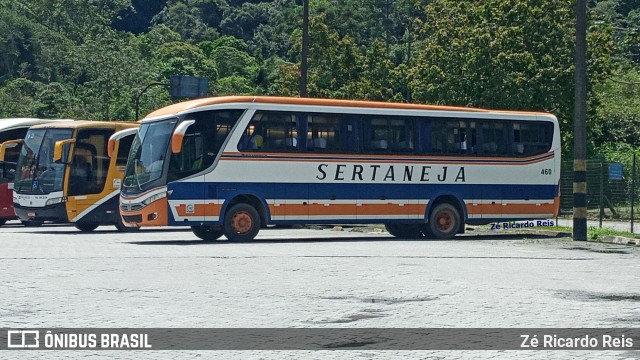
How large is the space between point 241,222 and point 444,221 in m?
5.93

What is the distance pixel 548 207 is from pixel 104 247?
1307cm

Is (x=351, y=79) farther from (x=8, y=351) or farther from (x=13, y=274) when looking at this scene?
(x=8, y=351)

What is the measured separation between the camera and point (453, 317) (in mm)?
12469

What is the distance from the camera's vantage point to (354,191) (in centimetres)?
2903

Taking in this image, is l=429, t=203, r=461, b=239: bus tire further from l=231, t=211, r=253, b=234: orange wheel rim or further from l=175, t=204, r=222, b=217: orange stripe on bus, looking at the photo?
l=175, t=204, r=222, b=217: orange stripe on bus

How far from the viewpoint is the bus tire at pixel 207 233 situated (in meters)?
28.5

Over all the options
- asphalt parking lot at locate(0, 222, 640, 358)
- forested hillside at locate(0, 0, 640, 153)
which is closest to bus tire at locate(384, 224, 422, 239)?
asphalt parking lot at locate(0, 222, 640, 358)

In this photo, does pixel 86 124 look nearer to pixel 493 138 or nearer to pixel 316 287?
pixel 493 138

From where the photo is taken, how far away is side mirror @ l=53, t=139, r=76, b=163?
110 feet

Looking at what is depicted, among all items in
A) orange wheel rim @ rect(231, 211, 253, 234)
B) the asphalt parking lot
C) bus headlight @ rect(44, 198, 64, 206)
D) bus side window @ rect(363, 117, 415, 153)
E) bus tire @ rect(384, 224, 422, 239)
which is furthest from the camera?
bus headlight @ rect(44, 198, 64, 206)

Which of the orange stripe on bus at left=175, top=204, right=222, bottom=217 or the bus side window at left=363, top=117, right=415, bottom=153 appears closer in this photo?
the orange stripe on bus at left=175, top=204, right=222, bottom=217

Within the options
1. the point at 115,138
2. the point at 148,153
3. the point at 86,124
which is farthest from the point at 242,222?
the point at 86,124

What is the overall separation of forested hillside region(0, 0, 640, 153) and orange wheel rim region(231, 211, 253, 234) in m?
23.8

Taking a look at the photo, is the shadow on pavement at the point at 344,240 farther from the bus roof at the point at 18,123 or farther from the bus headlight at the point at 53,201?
the bus roof at the point at 18,123
